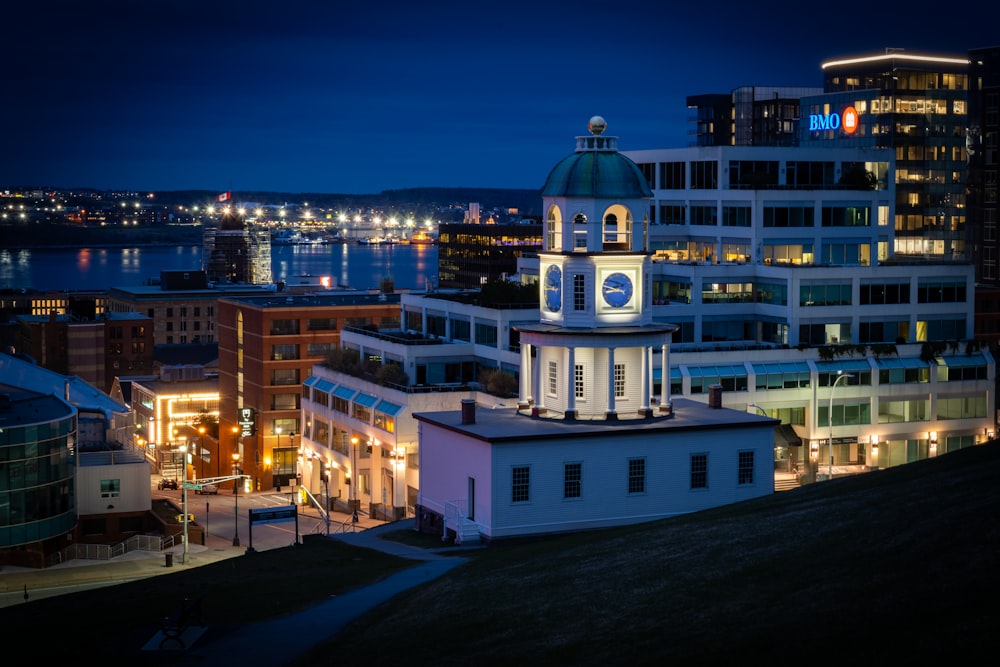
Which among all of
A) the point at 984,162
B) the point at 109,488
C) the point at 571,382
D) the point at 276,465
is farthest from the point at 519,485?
the point at 984,162

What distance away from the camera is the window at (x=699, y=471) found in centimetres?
6812

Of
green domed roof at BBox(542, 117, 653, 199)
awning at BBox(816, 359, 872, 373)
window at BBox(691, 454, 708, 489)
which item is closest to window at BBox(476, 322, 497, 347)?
awning at BBox(816, 359, 872, 373)

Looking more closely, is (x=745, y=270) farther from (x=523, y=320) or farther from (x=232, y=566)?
(x=232, y=566)

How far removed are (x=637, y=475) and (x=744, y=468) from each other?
559 centimetres

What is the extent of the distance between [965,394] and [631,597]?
72.4m

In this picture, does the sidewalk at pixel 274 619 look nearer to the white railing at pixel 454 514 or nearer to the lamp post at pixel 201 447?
the white railing at pixel 454 514

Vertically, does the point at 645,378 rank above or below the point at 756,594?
above

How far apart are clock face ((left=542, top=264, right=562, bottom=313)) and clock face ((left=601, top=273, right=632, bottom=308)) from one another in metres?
A: 2.20

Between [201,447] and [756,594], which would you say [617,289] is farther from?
[201,447]

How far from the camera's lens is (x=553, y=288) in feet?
235

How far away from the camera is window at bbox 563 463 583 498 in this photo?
65750 millimetres

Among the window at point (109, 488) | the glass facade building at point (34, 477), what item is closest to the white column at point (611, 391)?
the glass facade building at point (34, 477)

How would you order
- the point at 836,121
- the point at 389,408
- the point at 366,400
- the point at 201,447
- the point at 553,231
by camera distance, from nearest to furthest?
1. the point at 553,231
2. the point at 389,408
3. the point at 366,400
4. the point at 836,121
5. the point at 201,447

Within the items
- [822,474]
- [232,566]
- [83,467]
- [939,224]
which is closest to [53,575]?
[83,467]
